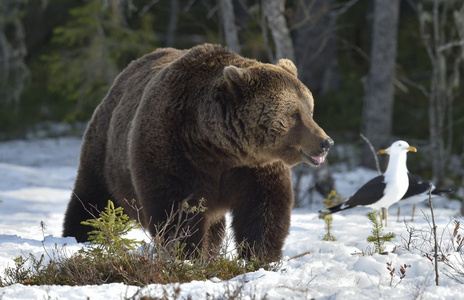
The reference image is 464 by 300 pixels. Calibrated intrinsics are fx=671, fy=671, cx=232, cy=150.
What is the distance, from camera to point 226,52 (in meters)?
5.49

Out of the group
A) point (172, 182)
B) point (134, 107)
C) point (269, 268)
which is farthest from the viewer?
point (134, 107)

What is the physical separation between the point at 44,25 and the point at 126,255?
1624 centimetres

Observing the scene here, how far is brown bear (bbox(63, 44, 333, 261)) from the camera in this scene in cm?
491

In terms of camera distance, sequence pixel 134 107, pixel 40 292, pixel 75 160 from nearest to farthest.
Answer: pixel 40 292
pixel 134 107
pixel 75 160

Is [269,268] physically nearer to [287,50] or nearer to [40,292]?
[40,292]

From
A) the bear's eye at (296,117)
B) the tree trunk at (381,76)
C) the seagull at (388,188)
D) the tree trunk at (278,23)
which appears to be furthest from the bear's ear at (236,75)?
the tree trunk at (381,76)

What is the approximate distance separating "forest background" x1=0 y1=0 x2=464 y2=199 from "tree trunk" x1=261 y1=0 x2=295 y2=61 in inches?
24.9

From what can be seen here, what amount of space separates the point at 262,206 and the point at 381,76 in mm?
8473

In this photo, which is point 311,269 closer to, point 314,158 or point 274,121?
point 314,158

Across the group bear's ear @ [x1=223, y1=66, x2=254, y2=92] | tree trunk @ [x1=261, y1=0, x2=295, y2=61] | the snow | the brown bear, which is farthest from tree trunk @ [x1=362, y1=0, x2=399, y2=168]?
bear's ear @ [x1=223, y1=66, x2=254, y2=92]

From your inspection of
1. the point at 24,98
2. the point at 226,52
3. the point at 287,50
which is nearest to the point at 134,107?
the point at 226,52

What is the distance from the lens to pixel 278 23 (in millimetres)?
9789

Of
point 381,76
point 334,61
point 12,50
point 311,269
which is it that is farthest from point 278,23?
point 12,50

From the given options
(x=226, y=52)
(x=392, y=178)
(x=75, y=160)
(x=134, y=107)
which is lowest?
(x=75, y=160)
